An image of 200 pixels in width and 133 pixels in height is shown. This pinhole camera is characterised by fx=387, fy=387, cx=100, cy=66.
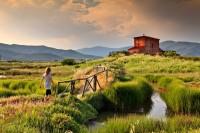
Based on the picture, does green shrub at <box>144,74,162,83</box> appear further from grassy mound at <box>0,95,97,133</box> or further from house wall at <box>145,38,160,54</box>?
house wall at <box>145,38,160,54</box>

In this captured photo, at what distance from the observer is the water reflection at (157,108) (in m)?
26.7

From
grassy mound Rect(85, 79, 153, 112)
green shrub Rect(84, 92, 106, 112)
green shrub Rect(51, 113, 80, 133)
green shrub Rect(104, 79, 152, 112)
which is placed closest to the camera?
green shrub Rect(51, 113, 80, 133)

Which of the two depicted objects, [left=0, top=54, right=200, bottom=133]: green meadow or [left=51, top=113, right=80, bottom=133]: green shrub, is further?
[left=51, top=113, right=80, bottom=133]: green shrub

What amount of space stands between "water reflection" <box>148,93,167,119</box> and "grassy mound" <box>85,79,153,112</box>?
1.27 metres

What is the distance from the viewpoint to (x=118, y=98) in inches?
1139

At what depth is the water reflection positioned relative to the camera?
2667 cm

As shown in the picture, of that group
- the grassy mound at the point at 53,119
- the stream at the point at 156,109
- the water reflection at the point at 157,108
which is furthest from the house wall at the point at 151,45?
the grassy mound at the point at 53,119

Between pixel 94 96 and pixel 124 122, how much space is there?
11.9 metres

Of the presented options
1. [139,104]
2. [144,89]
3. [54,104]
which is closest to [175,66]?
[144,89]

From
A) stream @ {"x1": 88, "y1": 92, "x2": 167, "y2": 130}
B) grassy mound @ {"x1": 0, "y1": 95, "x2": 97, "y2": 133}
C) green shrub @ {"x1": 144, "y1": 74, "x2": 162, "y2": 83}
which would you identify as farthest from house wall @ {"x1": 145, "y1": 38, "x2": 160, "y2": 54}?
grassy mound @ {"x1": 0, "y1": 95, "x2": 97, "y2": 133}

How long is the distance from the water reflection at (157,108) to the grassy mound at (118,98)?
1.27 metres

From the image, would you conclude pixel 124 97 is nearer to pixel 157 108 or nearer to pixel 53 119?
pixel 157 108

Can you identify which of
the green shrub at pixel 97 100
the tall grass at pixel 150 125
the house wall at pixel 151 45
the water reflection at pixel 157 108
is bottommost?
the water reflection at pixel 157 108

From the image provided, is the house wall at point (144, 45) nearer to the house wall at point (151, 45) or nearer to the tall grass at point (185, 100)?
the house wall at point (151, 45)
